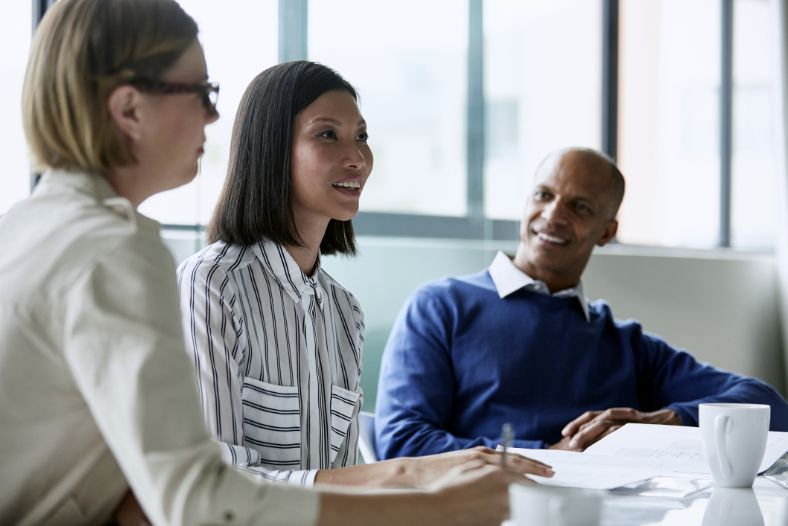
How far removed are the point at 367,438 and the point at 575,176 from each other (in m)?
1.04

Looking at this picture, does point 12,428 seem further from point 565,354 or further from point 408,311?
point 565,354

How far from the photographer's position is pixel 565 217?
9.52 ft

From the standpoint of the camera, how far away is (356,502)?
986 millimetres

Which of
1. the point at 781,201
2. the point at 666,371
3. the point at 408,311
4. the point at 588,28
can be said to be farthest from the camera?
the point at 781,201

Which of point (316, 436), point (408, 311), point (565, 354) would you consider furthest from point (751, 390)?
point (316, 436)

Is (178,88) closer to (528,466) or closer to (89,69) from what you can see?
(89,69)

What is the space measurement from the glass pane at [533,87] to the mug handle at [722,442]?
2.02 m

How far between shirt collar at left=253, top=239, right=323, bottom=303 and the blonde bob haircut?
0.72 m

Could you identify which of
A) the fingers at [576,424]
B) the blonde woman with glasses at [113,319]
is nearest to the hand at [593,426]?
the fingers at [576,424]

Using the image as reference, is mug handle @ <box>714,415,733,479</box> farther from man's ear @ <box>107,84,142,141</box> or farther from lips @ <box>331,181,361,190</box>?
man's ear @ <box>107,84,142,141</box>

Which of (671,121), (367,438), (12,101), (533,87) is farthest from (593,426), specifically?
(671,121)

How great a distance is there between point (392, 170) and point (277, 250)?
5.29ft

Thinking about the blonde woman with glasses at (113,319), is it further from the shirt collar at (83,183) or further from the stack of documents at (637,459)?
the stack of documents at (637,459)

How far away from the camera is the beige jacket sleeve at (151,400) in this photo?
0.92 m
